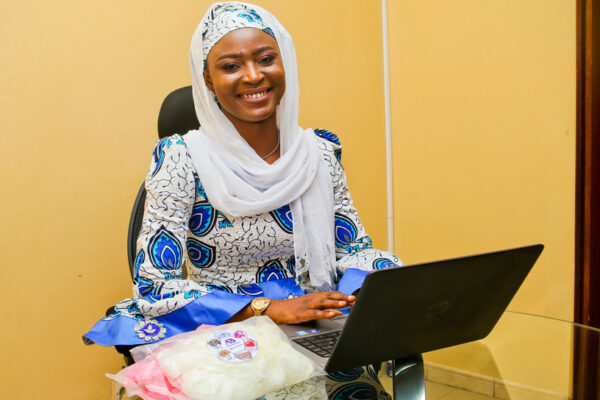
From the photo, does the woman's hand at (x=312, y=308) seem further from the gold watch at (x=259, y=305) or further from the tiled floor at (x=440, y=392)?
the tiled floor at (x=440, y=392)

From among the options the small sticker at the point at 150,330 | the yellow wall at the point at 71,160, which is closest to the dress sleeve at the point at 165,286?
the small sticker at the point at 150,330

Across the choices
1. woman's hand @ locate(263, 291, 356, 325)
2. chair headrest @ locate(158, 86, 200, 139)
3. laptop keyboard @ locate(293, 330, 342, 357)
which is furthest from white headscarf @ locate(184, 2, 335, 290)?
laptop keyboard @ locate(293, 330, 342, 357)

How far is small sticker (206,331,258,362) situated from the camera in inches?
25.1

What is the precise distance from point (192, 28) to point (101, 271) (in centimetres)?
87

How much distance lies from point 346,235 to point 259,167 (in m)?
0.30

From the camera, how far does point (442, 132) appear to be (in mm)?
2379

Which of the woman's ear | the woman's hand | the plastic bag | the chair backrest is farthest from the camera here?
the chair backrest

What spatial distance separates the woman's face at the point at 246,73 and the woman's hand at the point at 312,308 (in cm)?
47

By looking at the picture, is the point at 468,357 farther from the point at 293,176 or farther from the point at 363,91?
the point at 363,91

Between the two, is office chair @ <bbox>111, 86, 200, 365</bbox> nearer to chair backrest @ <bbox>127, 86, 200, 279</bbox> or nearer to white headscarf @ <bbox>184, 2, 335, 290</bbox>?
chair backrest @ <bbox>127, 86, 200, 279</bbox>

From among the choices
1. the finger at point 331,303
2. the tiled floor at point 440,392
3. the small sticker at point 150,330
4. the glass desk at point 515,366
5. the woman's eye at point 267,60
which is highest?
the woman's eye at point 267,60

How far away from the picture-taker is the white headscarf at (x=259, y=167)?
46.5 inches

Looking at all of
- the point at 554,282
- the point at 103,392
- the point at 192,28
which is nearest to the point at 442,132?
the point at 554,282

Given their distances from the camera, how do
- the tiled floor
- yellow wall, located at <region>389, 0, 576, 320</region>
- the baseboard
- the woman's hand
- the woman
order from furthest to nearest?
yellow wall, located at <region>389, 0, 576, 320</region>, the woman, the woman's hand, the baseboard, the tiled floor
